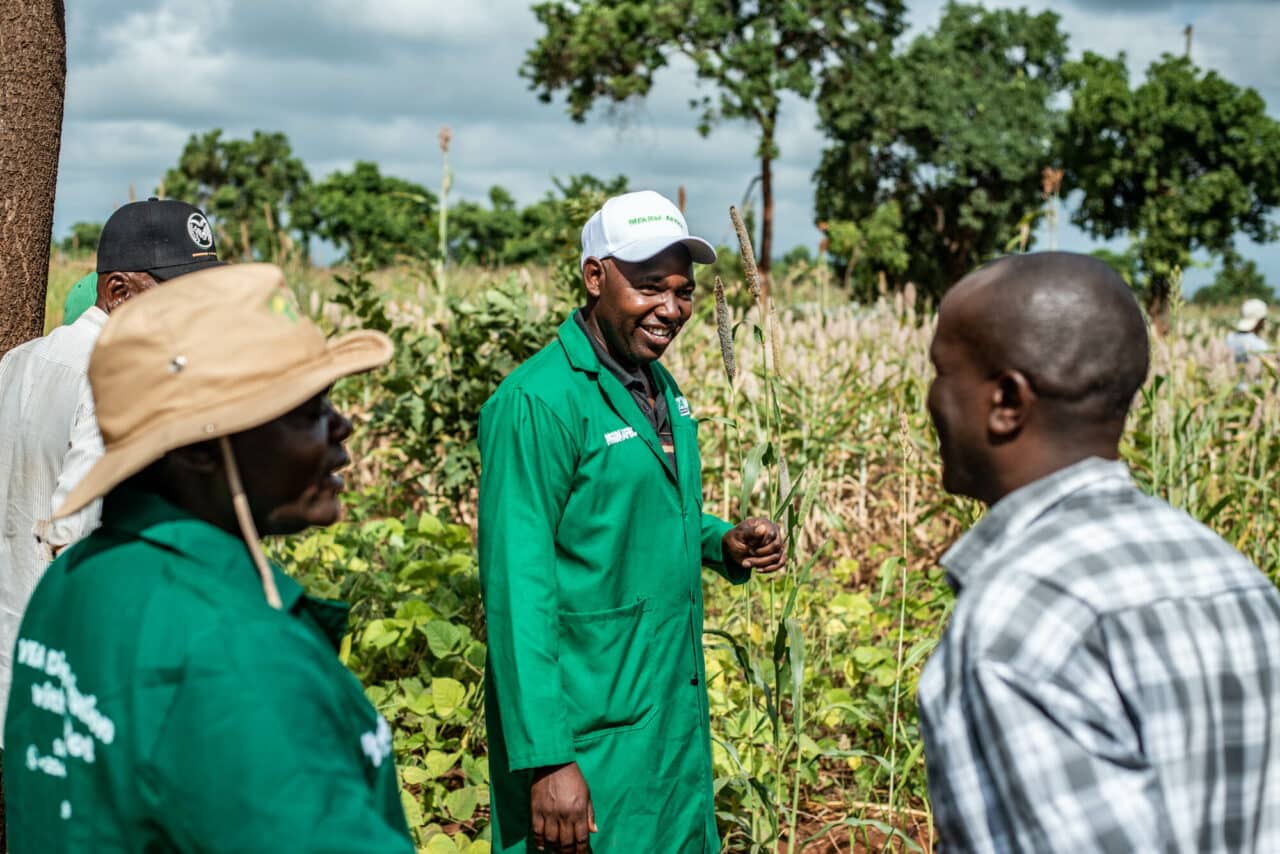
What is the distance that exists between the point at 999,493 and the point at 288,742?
34.9 inches

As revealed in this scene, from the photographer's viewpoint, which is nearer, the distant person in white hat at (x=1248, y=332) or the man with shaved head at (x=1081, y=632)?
the man with shaved head at (x=1081, y=632)

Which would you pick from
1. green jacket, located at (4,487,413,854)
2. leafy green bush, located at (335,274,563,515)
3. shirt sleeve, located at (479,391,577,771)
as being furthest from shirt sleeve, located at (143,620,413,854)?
leafy green bush, located at (335,274,563,515)

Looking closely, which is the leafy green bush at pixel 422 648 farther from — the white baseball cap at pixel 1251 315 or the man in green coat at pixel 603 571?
the white baseball cap at pixel 1251 315

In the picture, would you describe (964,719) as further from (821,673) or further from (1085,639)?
(821,673)

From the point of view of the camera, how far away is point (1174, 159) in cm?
3341

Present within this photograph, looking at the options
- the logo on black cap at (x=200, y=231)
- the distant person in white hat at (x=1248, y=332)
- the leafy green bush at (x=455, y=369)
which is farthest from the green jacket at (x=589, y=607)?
the distant person in white hat at (x=1248, y=332)

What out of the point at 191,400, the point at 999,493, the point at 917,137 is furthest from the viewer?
the point at 917,137

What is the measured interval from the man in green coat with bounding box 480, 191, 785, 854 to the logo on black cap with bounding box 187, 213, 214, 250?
3.49 feet

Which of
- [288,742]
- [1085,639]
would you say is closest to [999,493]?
[1085,639]

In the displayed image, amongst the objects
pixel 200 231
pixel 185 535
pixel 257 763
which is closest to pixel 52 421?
pixel 200 231

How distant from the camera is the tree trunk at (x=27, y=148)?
2.91 metres

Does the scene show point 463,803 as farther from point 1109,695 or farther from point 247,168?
point 247,168

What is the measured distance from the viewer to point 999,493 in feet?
4.76

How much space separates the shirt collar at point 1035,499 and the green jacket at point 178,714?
2.48ft
